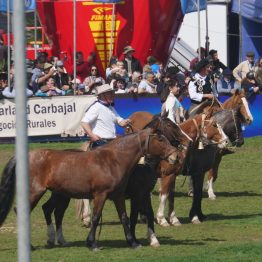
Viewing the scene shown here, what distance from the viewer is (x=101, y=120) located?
1316 cm

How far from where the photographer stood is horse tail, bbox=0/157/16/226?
11359mm

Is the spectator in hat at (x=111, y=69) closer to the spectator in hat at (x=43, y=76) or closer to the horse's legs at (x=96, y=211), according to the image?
the spectator in hat at (x=43, y=76)

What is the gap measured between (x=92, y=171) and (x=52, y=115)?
12.4 metres

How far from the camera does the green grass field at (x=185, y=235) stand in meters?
11.5

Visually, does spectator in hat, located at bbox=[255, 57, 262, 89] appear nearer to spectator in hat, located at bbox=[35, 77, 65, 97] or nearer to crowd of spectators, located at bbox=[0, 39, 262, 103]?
crowd of spectators, located at bbox=[0, 39, 262, 103]

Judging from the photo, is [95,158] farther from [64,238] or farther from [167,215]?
[167,215]

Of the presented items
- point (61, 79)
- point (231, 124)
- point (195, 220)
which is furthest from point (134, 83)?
point (195, 220)

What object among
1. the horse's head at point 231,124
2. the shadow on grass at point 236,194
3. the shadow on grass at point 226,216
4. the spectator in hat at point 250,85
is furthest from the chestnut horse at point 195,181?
the spectator in hat at point 250,85

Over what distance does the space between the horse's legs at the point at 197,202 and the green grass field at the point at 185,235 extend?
0.48 feet

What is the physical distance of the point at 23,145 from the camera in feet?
18.6

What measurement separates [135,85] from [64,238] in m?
12.4

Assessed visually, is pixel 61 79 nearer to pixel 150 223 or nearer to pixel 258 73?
pixel 258 73

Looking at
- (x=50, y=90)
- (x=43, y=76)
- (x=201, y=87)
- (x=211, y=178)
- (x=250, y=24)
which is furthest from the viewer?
(x=250, y=24)

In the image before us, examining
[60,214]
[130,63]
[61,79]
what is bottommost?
[60,214]
